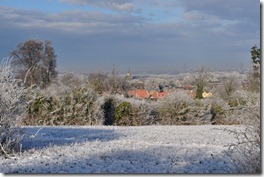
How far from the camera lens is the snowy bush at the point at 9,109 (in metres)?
5.41

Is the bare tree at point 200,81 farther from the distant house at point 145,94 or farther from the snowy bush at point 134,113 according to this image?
the snowy bush at point 134,113

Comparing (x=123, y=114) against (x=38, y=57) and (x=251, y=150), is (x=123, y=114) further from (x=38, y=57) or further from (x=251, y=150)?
(x=251, y=150)

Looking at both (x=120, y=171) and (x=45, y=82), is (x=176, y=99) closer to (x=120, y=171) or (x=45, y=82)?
(x=45, y=82)

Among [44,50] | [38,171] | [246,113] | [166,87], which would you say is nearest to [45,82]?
[44,50]

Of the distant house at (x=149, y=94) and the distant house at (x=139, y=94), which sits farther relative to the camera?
the distant house at (x=139, y=94)

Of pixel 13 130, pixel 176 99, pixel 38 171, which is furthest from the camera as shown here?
pixel 176 99

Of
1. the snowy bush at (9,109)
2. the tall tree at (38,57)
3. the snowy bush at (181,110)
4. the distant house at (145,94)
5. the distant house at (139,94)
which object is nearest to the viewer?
the snowy bush at (9,109)

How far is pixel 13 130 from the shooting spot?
5.48m

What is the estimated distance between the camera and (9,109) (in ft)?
17.9

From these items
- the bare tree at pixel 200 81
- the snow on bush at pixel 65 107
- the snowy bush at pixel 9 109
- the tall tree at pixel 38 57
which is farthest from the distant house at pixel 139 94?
the snowy bush at pixel 9 109

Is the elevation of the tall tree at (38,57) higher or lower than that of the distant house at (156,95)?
higher

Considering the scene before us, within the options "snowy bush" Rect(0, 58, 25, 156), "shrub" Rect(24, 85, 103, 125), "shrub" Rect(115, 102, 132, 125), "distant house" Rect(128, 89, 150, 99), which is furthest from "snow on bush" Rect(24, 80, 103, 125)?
"snowy bush" Rect(0, 58, 25, 156)

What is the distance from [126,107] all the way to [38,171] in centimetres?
705

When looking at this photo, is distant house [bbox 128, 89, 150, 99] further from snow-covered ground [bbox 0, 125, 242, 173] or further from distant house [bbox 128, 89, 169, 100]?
snow-covered ground [bbox 0, 125, 242, 173]
